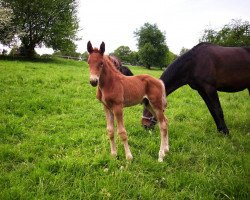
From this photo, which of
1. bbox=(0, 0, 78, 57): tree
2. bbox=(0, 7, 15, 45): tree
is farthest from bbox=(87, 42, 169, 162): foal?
bbox=(0, 0, 78, 57): tree

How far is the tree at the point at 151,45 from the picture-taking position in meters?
71.4

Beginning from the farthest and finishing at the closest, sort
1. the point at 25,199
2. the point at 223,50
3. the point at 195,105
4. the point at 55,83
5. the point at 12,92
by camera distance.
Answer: the point at 55,83 → the point at 195,105 → the point at 12,92 → the point at 223,50 → the point at 25,199

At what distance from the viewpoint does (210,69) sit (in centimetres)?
762

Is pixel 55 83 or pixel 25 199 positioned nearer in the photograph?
pixel 25 199

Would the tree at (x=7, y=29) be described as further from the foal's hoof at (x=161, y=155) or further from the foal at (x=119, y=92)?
the foal's hoof at (x=161, y=155)

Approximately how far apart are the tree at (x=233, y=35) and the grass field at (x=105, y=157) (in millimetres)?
51329

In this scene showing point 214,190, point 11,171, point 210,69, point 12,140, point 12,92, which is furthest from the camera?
point 12,92

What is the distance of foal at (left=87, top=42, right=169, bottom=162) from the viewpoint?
15.7 ft

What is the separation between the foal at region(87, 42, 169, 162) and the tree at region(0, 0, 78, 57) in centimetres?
2800

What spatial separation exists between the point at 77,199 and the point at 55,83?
34.3 feet

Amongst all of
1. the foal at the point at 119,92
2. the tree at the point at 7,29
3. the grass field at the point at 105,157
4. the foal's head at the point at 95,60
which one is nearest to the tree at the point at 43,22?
the tree at the point at 7,29

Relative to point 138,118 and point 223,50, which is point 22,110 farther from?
point 223,50

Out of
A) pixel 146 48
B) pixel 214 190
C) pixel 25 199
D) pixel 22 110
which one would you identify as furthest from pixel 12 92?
pixel 146 48

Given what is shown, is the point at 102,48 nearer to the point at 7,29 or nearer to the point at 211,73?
the point at 211,73
